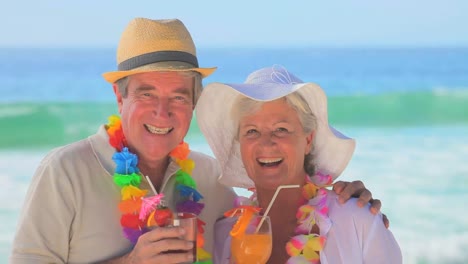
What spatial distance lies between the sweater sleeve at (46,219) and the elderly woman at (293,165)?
27.4 inches

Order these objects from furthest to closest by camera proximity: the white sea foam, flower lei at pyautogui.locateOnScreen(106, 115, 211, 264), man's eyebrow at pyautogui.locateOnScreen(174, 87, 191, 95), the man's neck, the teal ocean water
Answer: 1. the teal ocean water
2. the white sea foam
3. the man's neck
4. man's eyebrow at pyautogui.locateOnScreen(174, 87, 191, 95)
5. flower lei at pyautogui.locateOnScreen(106, 115, 211, 264)

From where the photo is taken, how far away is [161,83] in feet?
9.84

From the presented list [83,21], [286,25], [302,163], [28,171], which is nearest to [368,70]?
[286,25]

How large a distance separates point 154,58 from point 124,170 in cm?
46

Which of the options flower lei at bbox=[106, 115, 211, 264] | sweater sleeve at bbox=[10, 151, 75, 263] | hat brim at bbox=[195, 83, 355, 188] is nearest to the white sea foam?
hat brim at bbox=[195, 83, 355, 188]

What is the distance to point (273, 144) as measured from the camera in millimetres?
3041

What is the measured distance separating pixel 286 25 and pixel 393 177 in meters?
18.0

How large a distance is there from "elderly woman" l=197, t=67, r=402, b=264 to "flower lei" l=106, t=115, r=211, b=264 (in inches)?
8.0

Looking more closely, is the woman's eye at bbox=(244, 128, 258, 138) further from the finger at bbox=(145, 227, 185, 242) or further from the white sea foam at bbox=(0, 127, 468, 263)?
the white sea foam at bbox=(0, 127, 468, 263)

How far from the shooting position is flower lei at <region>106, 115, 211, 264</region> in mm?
2926

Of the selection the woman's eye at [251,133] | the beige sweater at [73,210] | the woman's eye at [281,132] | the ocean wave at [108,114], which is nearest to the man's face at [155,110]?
the beige sweater at [73,210]

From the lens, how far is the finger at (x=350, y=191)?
117 inches

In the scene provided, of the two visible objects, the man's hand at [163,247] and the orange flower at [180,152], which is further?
the orange flower at [180,152]

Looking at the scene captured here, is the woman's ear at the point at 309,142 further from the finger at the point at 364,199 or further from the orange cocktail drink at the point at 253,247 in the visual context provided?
the orange cocktail drink at the point at 253,247
